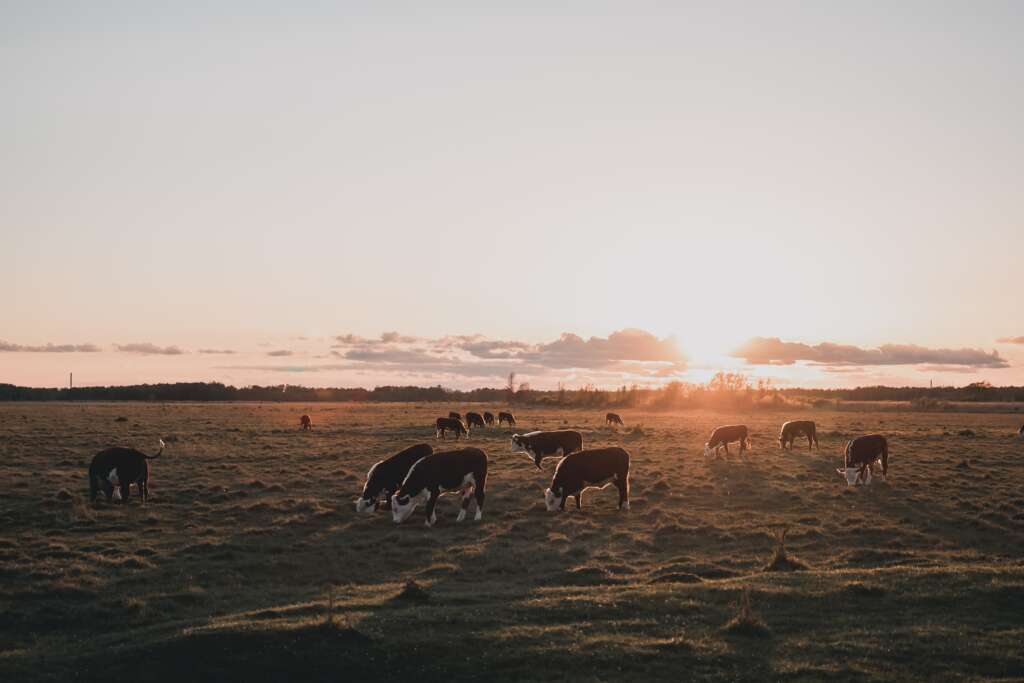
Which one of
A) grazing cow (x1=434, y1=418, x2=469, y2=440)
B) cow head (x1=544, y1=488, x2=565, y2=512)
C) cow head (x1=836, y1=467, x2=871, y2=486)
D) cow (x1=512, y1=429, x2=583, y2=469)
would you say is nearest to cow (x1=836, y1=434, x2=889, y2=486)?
cow head (x1=836, y1=467, x2=871, y2=486)

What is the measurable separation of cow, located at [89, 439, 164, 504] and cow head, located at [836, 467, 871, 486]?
965 inches

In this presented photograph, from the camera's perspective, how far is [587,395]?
109m

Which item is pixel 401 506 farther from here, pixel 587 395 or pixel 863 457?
pixel 587 395

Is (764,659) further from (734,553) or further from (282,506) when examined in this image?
(282,506)

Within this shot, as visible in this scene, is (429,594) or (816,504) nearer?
(429,594)

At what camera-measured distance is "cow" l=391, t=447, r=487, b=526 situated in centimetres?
2469

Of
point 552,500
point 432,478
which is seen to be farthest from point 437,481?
point 552,500

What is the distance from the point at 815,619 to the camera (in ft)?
46.7

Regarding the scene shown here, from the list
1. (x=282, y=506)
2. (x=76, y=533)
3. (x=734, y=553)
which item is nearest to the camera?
(x=734, y=553)

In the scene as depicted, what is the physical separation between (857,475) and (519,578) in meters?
17.9

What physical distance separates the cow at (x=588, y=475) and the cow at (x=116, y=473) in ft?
43.7

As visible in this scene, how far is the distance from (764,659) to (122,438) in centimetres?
4548

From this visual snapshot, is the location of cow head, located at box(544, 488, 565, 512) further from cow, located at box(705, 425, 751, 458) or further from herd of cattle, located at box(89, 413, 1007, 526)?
cow, located at box(705, 425, 751, 458)

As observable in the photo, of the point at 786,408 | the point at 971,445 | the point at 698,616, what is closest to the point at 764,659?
the point at 698,616
